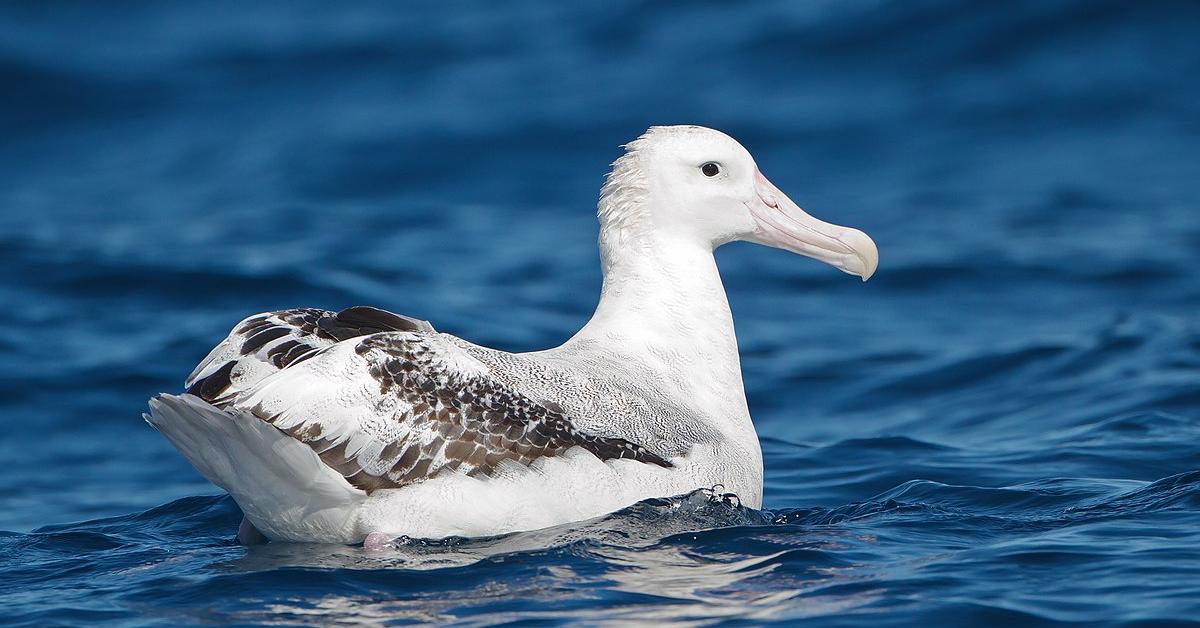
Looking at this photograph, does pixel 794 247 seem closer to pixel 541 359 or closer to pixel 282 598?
pixel 541 359

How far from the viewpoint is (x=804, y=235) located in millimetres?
7781

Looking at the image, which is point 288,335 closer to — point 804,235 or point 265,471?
point 265,471

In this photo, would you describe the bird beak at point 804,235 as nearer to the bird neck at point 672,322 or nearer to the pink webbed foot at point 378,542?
the bird neck at point 672,322

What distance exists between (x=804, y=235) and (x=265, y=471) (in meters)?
3.13

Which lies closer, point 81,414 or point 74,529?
point 74,529

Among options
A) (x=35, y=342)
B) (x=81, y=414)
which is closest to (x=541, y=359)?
(x=81, y=414)

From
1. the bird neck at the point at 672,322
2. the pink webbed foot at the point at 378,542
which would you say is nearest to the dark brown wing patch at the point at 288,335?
the pink webbed foot at the point at 378,542

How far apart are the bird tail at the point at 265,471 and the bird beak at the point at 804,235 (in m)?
2.75

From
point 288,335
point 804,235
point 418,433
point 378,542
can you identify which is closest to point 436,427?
point 418,433

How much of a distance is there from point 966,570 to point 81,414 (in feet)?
21.0

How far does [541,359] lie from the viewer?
6.59 m

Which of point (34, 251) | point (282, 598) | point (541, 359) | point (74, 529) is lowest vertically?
point (282, 598)

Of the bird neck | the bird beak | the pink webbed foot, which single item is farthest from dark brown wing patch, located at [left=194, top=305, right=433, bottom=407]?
the bird beak

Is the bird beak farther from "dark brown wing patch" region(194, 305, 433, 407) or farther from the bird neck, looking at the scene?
"dark brown wing patch" region(194, 305, 433, 407)
